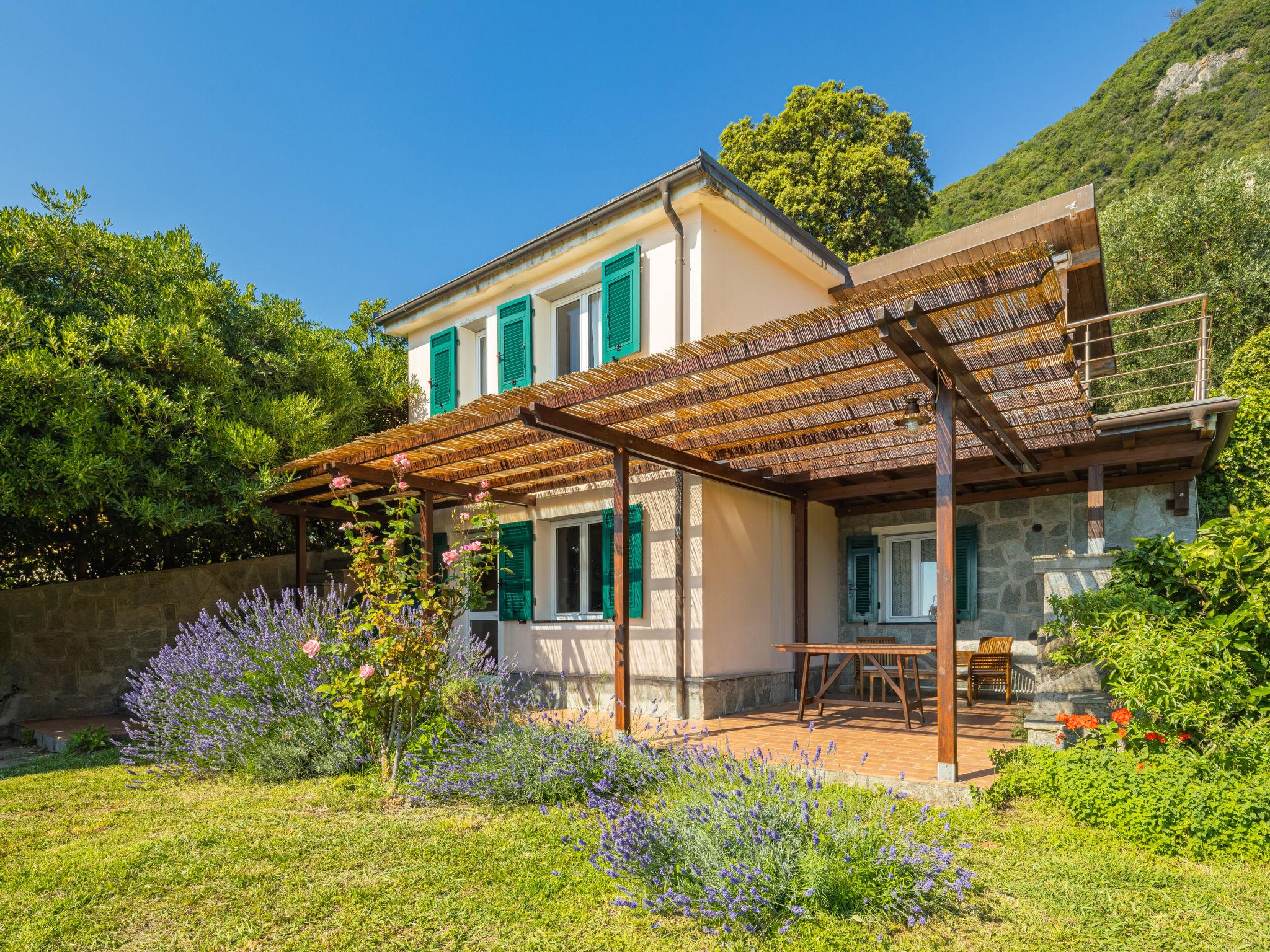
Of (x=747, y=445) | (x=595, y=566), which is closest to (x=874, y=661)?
(x=747, y=445)

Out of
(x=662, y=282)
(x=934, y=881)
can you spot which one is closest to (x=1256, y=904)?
(x=934, y=881)

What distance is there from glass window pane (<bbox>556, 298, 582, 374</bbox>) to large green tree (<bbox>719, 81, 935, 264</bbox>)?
527 inches

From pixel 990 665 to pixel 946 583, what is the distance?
413cm

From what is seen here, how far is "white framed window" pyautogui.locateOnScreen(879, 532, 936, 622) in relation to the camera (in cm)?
1002

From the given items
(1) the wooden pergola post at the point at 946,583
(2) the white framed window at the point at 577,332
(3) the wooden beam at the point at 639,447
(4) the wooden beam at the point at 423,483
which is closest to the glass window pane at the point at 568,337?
(2) the white framed window at the point at 577,332

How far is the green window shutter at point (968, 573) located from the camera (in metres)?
9.48

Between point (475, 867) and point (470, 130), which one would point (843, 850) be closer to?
point (475, 867)

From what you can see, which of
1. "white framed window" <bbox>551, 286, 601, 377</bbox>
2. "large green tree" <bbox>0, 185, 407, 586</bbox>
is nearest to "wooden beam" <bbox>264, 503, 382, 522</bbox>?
"large green tree" <bbox>0, 185, 407, 586</bbox>

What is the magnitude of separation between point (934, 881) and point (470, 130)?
591 inches

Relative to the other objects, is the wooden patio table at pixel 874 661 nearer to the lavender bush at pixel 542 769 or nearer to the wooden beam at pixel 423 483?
the lavender bush at pixel 542 769

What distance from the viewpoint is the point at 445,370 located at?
1115 centimetres

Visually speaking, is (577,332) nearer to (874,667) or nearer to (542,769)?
(874,667)

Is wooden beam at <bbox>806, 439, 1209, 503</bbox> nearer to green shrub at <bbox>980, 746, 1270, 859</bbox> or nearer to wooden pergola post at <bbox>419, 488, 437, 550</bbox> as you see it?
green shrub at <bbox>980, 746, 1270, 859</bbox>

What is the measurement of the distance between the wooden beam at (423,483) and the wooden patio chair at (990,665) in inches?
220
